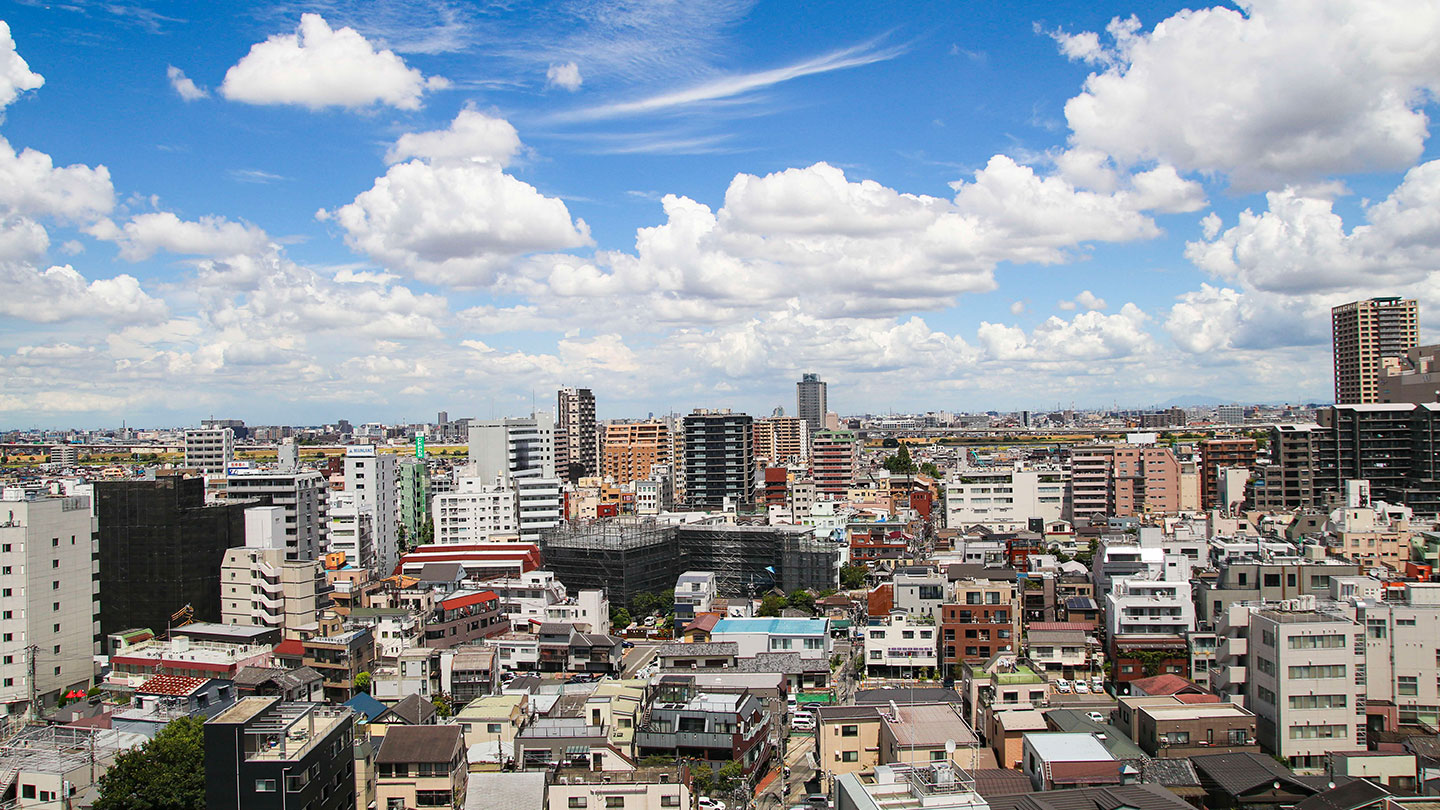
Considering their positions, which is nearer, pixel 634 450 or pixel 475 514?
pixel 475 514

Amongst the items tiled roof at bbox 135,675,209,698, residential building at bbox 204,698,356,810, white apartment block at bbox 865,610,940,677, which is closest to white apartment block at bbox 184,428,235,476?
tiled roof at bbox 135,675,209,698

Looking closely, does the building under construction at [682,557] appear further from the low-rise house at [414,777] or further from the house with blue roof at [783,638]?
the low-rise house at [414,777]

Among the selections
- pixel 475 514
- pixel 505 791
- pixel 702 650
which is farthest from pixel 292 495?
pixel 505 791

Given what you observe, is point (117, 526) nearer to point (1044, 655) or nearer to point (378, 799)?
point (378, 799)

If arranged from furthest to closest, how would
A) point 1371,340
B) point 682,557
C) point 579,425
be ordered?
point 579,425 < point 1371,340 < point 682,557

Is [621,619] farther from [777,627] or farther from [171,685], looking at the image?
[171,685]

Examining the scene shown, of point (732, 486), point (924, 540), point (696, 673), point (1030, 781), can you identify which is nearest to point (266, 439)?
point (732, 486)

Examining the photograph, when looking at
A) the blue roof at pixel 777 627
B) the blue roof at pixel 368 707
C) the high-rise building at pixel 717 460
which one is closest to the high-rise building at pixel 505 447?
the high-rise building at pixel 717 460

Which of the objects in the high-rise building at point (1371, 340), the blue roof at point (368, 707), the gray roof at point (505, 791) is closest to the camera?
the gray roof at point (505, 791)
